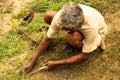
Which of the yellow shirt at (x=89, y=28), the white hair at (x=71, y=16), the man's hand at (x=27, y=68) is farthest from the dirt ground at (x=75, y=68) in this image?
the white hair at (x=71, y=16)

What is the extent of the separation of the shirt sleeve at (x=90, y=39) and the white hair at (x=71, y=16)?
0.20m

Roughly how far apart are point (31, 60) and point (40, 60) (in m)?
0.14

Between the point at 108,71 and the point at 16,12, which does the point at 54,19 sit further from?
the point at 16,12

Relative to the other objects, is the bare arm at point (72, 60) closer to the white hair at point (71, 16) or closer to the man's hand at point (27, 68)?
the man's hand at point (27, 68)

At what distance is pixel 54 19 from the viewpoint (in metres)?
3.29

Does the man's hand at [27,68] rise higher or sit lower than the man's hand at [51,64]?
lower

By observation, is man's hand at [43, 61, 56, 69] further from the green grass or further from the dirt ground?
the green grass

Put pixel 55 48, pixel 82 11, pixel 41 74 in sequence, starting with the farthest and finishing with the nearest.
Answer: pixel 55 48, pixel 41 74, pixel 82 11

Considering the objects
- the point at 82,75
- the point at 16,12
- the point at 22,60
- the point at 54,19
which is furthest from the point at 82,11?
the point at 16,12

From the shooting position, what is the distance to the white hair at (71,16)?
2.97m

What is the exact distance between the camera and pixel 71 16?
9.76 feet

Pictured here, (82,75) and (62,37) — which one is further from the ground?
(62,37)

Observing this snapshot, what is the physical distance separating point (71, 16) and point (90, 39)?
14.4 inches

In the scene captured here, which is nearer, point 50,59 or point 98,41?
point 98,41
